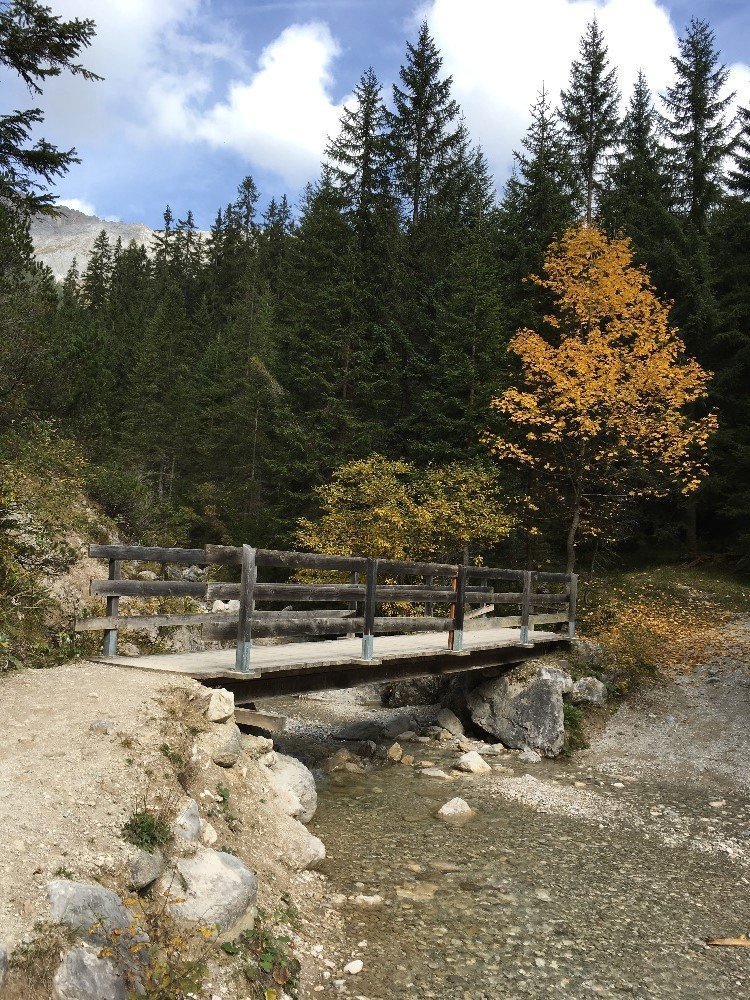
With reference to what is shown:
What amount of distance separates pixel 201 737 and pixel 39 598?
4.42 metres

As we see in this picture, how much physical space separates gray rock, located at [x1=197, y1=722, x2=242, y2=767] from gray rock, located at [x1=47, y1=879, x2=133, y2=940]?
8.18 ft

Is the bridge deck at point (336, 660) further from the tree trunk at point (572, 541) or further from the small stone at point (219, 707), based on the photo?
the tree trunk at point (572, 541)

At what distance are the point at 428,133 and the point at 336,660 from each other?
3434cm

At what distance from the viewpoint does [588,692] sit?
1489 centimetres

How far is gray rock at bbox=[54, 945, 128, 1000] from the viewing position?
3744mm

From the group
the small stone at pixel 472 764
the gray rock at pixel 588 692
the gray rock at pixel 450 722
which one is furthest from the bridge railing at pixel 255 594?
the gray rock at pixel 588 692

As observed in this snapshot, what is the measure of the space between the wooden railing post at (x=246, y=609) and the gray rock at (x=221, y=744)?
1154 mm

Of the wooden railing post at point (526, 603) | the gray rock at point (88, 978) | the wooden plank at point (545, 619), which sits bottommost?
the gray rock at point (88, 978)

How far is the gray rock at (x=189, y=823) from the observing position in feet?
18.4

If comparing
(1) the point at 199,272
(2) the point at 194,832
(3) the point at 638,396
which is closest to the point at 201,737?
(2) the point at 194,832

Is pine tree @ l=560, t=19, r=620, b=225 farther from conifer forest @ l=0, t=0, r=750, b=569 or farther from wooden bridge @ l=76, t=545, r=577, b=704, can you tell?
wooden bridge @ l=76, t=545, r=577, b=704

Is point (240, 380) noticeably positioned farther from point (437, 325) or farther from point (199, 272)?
point (199, 272)

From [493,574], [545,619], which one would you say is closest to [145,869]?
[493,574]

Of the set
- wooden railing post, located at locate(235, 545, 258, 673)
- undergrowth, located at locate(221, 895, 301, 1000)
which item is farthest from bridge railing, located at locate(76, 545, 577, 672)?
undergrowth, located at locate(221, 895, 301, 1000)
